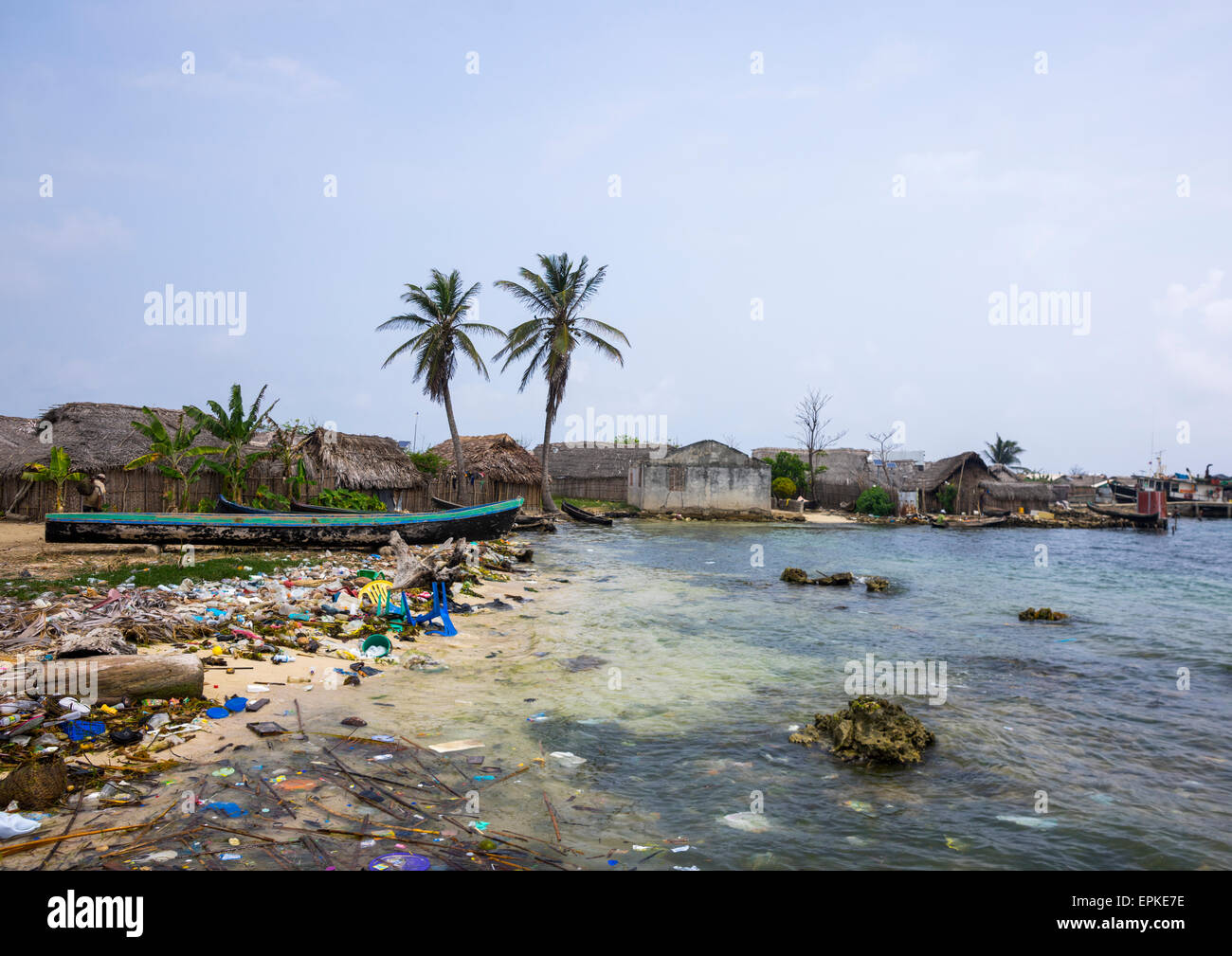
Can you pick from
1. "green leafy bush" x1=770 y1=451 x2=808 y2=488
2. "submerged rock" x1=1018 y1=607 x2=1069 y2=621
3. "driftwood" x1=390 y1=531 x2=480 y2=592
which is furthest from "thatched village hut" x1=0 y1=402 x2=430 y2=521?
"green leafy bush" x1=770 y1=451 x2=808 y2=488

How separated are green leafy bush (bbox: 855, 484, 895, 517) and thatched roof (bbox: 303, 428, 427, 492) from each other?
26.0m

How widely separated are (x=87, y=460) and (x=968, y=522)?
3844 centimetres

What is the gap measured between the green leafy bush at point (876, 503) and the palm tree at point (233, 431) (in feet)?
107

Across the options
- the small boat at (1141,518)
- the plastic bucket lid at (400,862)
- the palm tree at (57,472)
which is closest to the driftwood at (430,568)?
the plastic bucket lid at (400,862)

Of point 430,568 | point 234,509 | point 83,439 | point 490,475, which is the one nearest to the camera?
point 430,568

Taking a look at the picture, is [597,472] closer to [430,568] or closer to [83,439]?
[83,439]

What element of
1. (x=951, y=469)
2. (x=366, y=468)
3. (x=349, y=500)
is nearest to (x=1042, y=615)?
(x=349, y=500)

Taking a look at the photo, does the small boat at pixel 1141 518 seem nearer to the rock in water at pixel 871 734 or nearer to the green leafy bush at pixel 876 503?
the green leafy bush at pixel 876 503

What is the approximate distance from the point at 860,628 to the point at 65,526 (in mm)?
13679

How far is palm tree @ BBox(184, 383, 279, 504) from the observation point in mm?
18672

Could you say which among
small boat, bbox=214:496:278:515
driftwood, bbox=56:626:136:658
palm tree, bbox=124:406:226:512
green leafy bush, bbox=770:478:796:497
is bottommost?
driftwood, bbox=56:626:136:658

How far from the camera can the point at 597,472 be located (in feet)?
135

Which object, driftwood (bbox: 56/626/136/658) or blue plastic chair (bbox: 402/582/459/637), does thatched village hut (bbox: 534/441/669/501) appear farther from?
driftwood (bbox: 56/626/136/658)
